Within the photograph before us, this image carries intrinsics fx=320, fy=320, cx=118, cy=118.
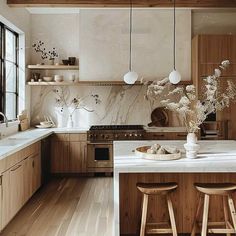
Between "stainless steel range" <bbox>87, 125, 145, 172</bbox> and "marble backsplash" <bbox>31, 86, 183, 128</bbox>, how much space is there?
1.99ft

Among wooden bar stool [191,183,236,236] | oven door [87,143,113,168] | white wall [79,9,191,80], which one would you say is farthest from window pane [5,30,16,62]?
wooden bar stool [191,183,236,236]

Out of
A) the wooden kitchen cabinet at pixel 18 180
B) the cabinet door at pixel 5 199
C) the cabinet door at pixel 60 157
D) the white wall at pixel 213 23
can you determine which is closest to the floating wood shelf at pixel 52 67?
the cabinet door at pixel 60 157

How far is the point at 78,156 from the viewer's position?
5719mm

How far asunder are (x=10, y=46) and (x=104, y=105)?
203 centimetres

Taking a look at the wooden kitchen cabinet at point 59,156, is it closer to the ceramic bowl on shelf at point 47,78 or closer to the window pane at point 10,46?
the ceramic bowl on shelf at point 47,78

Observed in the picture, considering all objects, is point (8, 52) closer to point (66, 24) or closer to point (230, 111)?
point (66, 24)

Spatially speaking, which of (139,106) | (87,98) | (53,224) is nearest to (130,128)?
(139,106)

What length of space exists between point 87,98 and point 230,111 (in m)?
2.68

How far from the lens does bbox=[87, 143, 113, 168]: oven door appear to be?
570 centimetres

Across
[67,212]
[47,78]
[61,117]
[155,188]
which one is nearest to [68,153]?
[61,117]

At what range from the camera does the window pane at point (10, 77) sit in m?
5.31

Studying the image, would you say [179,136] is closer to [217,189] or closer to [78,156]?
[78,156]

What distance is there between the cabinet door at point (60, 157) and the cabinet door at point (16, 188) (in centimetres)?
178

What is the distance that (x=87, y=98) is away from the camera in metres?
6.30
